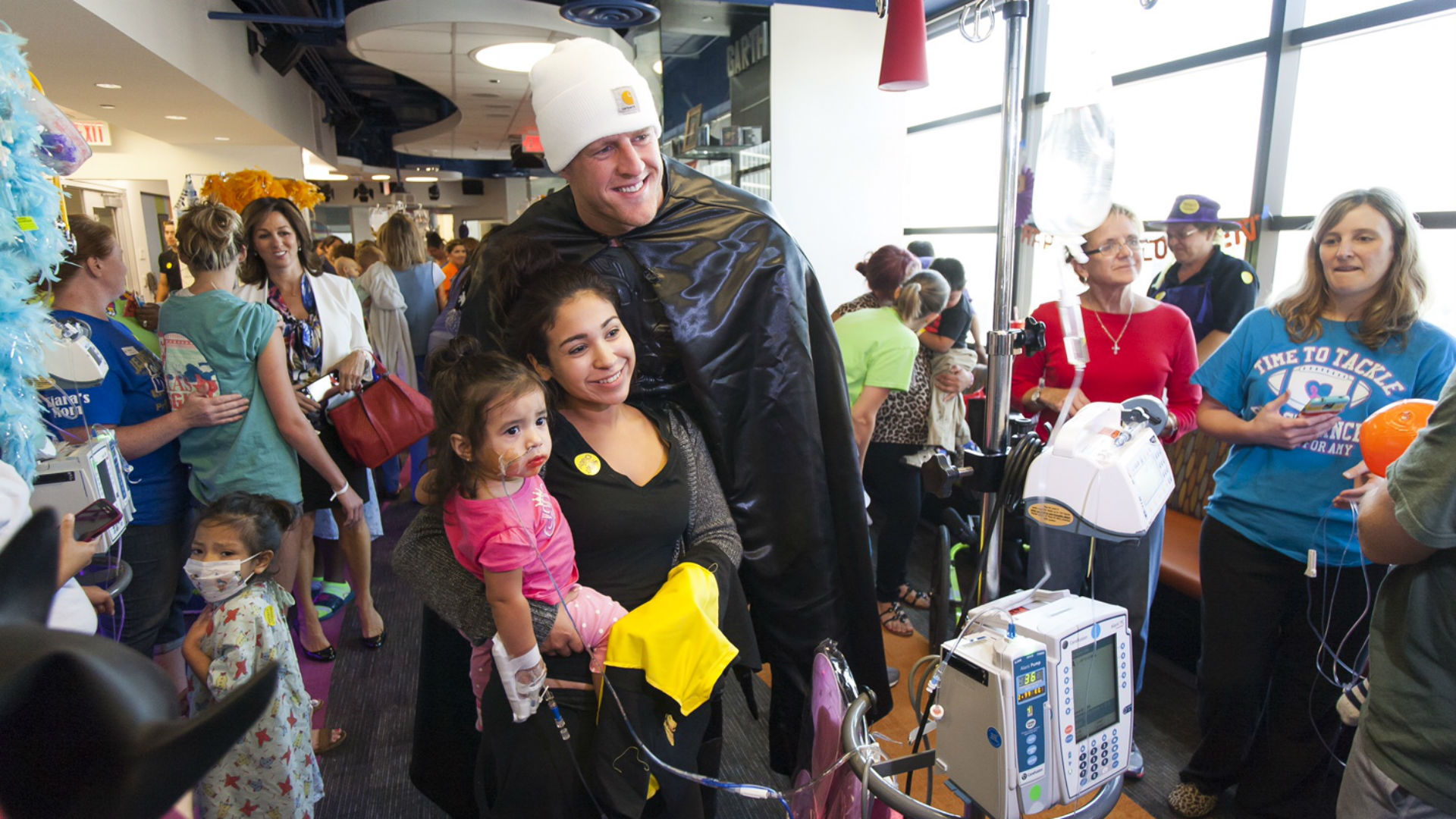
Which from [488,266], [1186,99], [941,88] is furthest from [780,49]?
[488,266]

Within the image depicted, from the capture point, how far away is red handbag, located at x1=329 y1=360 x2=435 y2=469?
9.45 ft

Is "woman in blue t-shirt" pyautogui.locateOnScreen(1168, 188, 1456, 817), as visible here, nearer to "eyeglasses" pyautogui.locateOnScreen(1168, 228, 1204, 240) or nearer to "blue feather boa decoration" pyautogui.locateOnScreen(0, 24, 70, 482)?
"eyeglasses" pyautogui.locateOnScreen(1168, 228, 1204, 240)

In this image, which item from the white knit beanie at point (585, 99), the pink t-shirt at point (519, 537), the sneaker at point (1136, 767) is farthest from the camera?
the sneaker at point (1136, 767)

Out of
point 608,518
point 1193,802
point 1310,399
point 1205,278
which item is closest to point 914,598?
point 1193,802

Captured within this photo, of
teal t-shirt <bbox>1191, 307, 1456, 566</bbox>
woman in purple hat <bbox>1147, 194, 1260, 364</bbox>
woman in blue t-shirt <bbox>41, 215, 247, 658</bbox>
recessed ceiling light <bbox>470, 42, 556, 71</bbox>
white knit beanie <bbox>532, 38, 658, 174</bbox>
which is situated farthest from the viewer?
recessed ceiling light <bbox>470, 42, 556, 71</bbox>

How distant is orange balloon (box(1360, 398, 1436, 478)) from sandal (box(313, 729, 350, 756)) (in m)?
2.92

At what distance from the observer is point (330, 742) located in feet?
8.78

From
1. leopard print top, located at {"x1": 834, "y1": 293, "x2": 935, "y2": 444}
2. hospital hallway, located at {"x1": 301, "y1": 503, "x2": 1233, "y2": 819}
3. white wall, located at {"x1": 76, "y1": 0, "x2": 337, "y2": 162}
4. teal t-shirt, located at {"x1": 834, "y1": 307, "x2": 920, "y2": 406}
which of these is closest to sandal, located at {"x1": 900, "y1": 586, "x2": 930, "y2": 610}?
hospital hallway, located at {"x1": 301, "y1": 503, "x2": 1233, "y2": 819}

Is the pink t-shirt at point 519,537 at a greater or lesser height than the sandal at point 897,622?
greater

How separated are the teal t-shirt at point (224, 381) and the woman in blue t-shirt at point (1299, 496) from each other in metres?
2.72

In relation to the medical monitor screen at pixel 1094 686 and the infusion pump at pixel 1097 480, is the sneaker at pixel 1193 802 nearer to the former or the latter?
the infusion pump at pixel 1097 480

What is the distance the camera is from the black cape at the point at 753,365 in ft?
5.48

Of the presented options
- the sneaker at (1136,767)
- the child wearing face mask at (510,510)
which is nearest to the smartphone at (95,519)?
the child wearing face mask at (510,510)

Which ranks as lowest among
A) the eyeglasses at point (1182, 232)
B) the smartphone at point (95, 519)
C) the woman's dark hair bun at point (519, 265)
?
the smartphone at point (95, 519)
